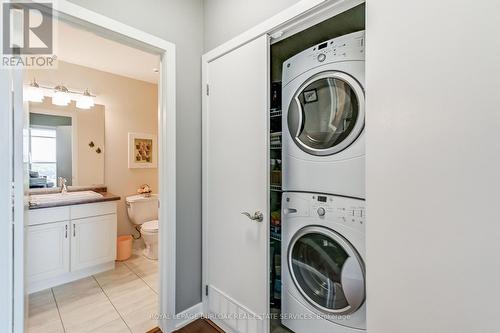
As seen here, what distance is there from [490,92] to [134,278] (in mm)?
2968

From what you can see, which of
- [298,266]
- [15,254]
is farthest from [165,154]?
[298,266]

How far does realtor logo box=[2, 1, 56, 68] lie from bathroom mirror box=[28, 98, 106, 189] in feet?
2.62

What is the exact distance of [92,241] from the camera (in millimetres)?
2484

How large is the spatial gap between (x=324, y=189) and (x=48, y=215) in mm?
2536

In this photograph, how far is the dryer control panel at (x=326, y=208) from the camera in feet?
3.81

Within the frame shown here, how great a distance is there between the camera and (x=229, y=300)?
1.63 meters

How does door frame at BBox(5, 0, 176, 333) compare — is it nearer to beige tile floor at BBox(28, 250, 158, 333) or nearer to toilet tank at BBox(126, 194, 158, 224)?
beige tile floor at BBox(28, 250, 158, 333)

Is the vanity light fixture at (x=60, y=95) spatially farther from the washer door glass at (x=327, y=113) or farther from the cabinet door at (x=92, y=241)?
the washer door glass at (x=327, y=113)

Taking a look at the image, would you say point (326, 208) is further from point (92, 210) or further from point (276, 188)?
point (92, 210)

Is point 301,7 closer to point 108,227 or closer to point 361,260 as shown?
point 361,260

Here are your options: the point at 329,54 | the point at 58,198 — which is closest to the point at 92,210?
the point at 58,198

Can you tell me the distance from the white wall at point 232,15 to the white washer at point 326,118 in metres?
0.32

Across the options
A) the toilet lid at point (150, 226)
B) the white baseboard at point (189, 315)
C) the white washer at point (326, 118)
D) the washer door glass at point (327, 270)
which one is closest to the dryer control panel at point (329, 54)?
the white washer at point (326, 118)

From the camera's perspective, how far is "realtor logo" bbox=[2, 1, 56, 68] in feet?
2.12
